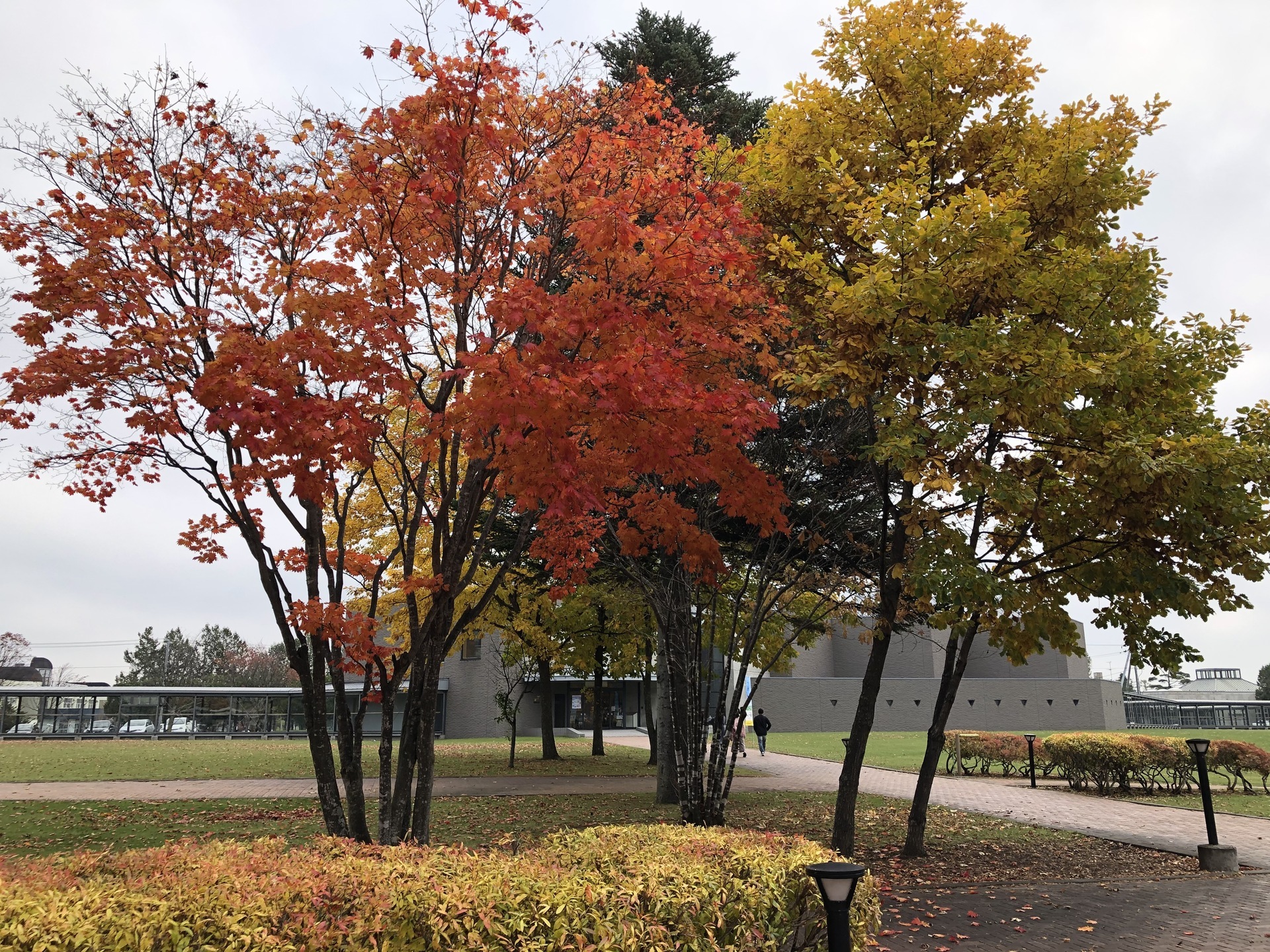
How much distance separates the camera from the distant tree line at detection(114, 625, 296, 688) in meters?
75.9

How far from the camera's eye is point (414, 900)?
3.73 metres

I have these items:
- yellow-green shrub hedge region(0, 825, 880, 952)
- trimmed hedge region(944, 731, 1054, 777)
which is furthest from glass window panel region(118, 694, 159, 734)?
yellow-green shrub hedge region(0, 825, 880, 952)

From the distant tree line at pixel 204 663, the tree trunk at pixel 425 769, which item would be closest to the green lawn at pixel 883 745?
the tree trunk at pixel 425 769

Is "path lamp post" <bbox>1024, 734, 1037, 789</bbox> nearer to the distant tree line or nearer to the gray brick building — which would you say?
the gray brick building

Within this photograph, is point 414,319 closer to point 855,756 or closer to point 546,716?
point 855,756

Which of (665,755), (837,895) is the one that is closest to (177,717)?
(665,755)

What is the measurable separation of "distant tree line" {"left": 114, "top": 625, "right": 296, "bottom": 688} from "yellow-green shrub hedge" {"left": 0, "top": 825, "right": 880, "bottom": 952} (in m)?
72.5

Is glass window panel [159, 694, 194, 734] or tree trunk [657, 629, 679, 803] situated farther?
glass window panel [159, 694, 194, 734]

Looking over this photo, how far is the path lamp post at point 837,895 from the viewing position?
4078 mm

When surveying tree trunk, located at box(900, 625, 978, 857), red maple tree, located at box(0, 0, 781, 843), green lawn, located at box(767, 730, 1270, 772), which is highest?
red maple tree, located at box(0, 0, 781, 843)

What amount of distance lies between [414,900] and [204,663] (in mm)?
91286

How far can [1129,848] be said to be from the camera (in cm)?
1129

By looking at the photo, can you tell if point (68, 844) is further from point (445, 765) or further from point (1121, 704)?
point (1121, 704)

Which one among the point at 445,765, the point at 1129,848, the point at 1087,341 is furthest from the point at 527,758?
the point at 1087,341
